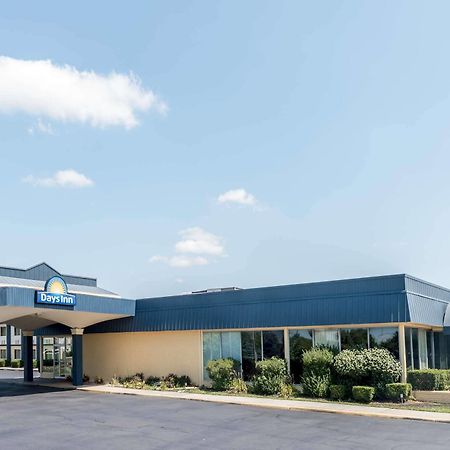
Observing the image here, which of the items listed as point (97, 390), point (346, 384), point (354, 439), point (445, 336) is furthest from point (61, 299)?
point (445, 336)

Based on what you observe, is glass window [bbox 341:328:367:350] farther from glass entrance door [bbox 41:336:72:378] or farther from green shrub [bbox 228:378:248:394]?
glass entrance door [bbox 41:336:72:378]

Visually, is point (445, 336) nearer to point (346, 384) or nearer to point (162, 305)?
point (346, 384)

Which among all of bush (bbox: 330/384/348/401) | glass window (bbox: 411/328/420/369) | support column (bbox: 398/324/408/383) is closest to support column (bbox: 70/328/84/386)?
bush (bbox: 330/384/348/401)

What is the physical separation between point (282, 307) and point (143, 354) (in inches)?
398

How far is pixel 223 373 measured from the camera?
27906mm

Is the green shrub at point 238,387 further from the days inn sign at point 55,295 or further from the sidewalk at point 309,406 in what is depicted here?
the days inn sign at point 55,295

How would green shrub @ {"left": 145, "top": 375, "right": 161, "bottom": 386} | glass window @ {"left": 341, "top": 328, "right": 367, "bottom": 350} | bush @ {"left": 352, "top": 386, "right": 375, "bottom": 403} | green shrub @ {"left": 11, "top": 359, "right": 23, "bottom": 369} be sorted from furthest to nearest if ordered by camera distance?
green shrub @ {"left": 11, "top": 359, "right": 23, "bottom": 369}, green shrub @ {"left": 145, "top": 375, "right": 161, "bottom": 386}, glass window @ {"left": 341, "top": 328, "right": 367, "bottom": 350}, bush @ {"left": 352, "top": 386, "right": 375, "bottom": 403}

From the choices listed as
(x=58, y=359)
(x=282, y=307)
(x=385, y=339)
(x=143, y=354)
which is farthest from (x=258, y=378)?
(x=58, y=359)

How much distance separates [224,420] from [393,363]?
792 centimetres

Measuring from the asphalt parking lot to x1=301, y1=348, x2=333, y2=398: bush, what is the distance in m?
3.28

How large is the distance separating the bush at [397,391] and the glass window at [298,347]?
452cm

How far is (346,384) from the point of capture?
23859 millimetres

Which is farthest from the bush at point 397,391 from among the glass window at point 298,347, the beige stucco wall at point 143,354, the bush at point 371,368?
the beige stucco wall at point 143,354

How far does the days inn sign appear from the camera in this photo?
26.8m
